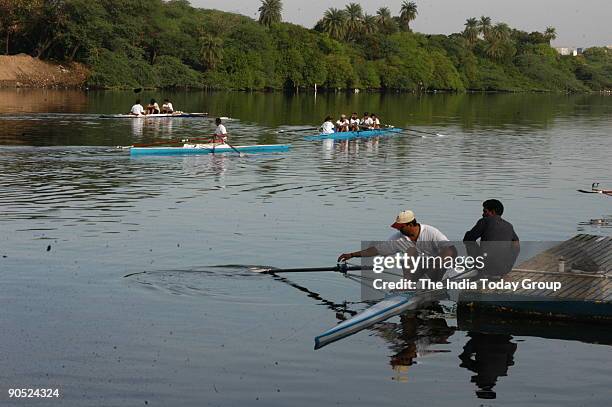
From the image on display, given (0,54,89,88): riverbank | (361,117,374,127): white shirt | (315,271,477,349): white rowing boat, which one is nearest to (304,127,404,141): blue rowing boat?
(361,117,374,127): white shirt

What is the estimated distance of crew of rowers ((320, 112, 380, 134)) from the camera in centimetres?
6103

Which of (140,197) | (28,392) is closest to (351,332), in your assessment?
(28,392)

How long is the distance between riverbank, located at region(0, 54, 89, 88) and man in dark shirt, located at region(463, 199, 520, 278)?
413 ft

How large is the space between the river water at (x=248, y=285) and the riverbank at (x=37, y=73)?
308 ft

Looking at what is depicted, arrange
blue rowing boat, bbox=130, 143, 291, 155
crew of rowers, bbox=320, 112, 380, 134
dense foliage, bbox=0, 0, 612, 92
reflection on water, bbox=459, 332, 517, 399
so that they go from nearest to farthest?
reflection on water, bbox=459, 332, 517, 399
blue rowing boat, bbox=130, 143, 291, 155
crew of rowers, bbox=320, 112, 380, 134
dense foliage, bbox=0, 0, 612, 92

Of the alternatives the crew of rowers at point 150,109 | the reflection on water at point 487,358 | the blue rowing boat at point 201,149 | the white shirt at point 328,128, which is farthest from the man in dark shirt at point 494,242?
the crew of rowers at point 150,109

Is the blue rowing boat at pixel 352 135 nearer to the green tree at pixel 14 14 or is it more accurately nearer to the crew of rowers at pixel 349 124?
the crew of rowers at pixel 349 124

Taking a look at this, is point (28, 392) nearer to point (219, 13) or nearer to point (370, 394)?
point (370, 394)

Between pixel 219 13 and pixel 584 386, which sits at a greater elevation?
pixel 219 13

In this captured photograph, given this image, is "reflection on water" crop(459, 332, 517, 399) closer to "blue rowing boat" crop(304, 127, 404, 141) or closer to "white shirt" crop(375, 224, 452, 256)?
"white shirt" crop(375, 224, 452, 256)

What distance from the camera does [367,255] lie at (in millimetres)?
19422

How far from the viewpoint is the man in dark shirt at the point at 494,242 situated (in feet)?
61.4

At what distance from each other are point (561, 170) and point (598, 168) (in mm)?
3612

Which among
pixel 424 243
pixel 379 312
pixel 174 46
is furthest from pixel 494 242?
pixel 174 46
